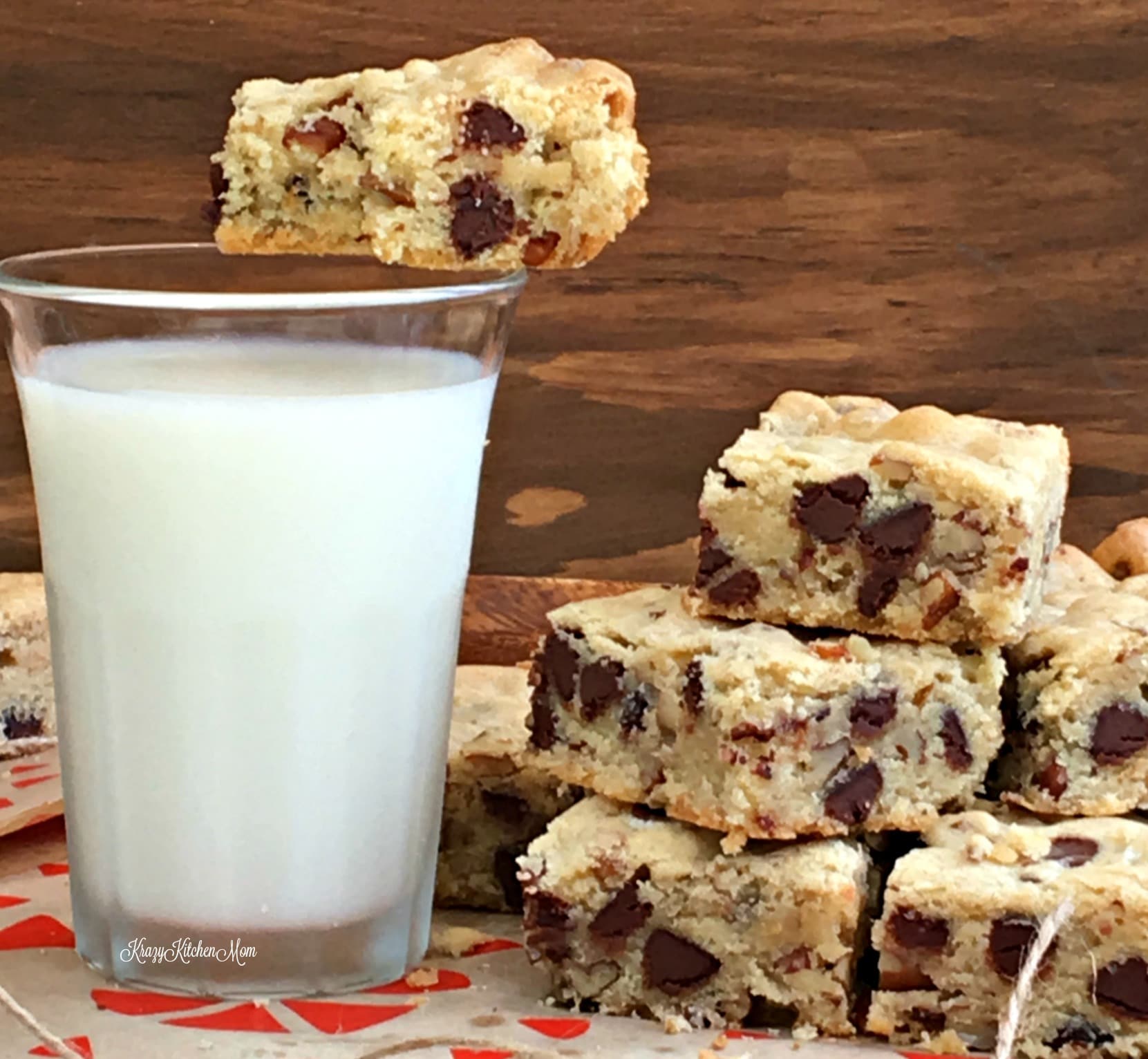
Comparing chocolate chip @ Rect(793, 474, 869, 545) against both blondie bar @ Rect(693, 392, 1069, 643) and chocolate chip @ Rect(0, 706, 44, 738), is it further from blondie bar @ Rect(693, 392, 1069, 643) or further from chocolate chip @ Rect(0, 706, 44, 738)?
chocolate chip @ Rect(0, 706, 44, 738)

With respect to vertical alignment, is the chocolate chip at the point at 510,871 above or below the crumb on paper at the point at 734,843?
below

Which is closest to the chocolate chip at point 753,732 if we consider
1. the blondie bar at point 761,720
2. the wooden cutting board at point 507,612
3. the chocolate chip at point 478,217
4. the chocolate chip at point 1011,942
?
the blondie bar at point 761,720

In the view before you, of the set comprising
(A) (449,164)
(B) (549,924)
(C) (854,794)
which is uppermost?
(A) (449,164)

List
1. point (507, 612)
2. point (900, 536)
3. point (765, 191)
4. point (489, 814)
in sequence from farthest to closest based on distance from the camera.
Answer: point (765, 191) < point (507, 612) < point (489, 814) < point (900, 536)

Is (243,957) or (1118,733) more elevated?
(1118,733)

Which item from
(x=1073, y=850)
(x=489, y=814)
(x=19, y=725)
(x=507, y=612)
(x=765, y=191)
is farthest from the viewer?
(x=765, y=191)

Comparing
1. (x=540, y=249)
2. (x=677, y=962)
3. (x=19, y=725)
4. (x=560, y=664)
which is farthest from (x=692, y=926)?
(x=19, y=725)

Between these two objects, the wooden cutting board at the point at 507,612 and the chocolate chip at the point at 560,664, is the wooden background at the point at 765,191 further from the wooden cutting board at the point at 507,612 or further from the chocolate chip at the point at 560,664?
the chocolate chip at the point at 560,664

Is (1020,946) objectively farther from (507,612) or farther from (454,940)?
(507,612)
